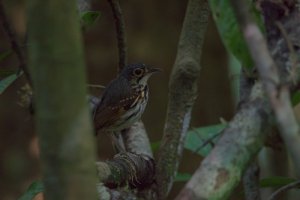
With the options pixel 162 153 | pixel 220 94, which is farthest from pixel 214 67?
pixel 162 153

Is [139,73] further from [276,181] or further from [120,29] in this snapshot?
[276,181]

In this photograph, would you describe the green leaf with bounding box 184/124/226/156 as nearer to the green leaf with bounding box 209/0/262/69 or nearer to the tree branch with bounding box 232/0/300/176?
the green leaf with bounding box 209/0/262/69

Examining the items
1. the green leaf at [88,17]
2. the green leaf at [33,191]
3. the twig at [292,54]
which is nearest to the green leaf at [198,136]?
the green leaf at [88,17]

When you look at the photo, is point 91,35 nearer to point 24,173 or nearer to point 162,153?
point 24,173

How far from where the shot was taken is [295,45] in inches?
65.5

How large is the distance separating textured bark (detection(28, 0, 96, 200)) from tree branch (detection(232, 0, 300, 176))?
279 mm

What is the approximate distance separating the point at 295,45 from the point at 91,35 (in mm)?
3879

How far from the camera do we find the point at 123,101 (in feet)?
14.6

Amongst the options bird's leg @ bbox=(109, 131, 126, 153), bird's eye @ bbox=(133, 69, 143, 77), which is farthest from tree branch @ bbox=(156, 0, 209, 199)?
bird's eye @ bbox=(133, 69, 143, 77)

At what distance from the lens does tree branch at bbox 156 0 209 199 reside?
2539 mm

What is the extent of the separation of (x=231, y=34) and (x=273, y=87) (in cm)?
53

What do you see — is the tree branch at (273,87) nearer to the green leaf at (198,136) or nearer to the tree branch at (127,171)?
the tree branch at (127,171)

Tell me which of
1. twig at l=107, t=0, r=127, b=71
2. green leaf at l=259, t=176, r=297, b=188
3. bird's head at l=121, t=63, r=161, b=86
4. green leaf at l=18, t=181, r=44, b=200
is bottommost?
green leaf at l=259, t=176, r=297, b=188

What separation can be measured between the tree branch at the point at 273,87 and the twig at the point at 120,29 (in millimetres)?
1484
